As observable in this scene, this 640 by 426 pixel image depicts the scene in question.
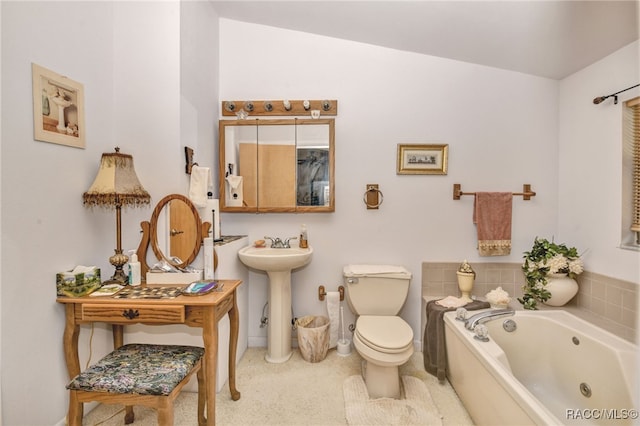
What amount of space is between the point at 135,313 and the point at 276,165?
1.42m

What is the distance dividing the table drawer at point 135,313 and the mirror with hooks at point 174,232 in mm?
341

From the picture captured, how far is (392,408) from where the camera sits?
1.69 m

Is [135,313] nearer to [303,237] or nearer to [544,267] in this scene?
[303,237]

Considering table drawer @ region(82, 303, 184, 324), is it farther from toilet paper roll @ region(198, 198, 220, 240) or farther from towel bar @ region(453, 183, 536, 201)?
towel bar @ region(453, 183, 536, 201)

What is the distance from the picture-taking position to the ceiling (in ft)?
5.50

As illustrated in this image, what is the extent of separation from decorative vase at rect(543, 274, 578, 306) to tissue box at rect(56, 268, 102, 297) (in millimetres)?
2993

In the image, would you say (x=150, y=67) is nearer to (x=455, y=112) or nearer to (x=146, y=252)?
(x=146, y=252)

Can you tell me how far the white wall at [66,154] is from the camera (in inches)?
50.9

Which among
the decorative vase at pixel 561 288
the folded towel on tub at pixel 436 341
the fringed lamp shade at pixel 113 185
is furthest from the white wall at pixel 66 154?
the decorative vase at pixel 561 288

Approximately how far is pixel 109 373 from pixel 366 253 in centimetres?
182

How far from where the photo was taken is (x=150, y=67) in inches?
72.1

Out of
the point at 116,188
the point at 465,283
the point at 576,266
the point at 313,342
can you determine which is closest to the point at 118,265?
the point at 116,188

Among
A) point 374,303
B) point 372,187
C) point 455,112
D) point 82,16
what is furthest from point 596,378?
point 82,16

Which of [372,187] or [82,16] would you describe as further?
[372,187]
